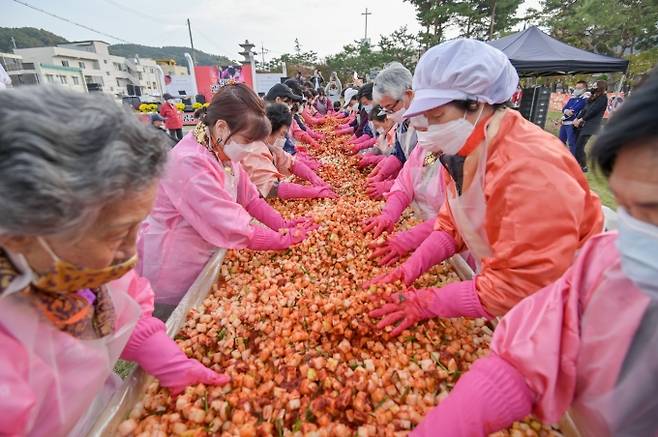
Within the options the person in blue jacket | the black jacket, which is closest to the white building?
the person in blue jacket

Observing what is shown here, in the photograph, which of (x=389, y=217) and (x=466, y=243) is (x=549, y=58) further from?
(x=466, y=243)

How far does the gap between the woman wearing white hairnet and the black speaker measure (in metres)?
Result: 12.8

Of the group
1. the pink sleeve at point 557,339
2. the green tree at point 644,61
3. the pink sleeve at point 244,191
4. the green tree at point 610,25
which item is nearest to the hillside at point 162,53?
the green tree at point 610,25

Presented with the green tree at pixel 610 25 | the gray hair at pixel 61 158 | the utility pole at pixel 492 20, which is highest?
the utility pole at pixel 492 20

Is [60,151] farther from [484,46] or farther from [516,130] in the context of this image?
[484,46]

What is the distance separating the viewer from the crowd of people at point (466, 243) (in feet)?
2.56

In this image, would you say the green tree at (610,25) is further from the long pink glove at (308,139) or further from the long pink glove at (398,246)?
the long pink glove at (398,246)

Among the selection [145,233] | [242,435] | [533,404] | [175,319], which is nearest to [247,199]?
[145,233]

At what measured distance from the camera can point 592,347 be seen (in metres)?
1.06

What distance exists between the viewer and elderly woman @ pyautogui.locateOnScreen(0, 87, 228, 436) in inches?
28.5

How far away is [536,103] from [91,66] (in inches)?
2920

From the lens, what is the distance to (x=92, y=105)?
833 millimetres

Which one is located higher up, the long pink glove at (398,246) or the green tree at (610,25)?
the green tree at (610,25)

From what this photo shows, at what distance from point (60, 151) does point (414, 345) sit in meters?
1.70
